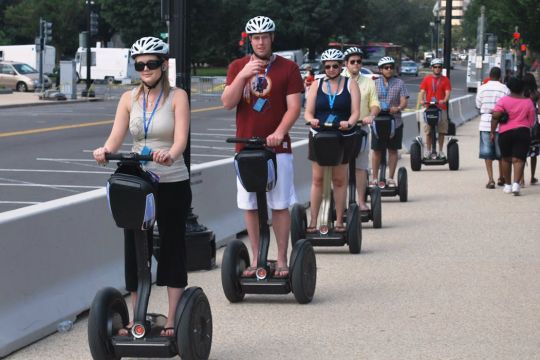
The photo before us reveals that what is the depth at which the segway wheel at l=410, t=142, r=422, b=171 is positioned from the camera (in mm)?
21406

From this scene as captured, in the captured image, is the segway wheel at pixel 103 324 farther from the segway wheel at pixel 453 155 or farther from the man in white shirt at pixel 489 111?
the segway wheel at pixel 453 155

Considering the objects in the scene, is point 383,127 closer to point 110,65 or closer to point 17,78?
point 17,78

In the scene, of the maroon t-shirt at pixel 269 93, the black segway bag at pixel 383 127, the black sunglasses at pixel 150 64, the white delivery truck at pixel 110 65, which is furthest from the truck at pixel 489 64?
the black sunglasses at pixel 150 64

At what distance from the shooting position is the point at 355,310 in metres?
8.74

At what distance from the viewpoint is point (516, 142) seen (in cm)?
1723

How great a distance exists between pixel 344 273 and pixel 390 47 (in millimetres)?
→ 74609

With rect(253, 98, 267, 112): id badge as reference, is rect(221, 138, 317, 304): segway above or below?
below

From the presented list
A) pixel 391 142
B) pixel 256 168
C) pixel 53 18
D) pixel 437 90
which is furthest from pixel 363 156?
pixel 53 18

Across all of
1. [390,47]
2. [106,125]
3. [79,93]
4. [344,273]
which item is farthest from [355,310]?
[390,47]

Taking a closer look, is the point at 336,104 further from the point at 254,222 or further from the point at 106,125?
the point at 106,125

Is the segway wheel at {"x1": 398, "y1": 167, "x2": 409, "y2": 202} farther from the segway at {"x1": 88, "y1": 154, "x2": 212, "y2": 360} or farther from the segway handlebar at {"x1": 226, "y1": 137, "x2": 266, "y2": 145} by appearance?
the segway at {"x1": 88, "y1": 154, "x2": 212, "y2": 360}

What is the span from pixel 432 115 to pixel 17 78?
43.8 meters

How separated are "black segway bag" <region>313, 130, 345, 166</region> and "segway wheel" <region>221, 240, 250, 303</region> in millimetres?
1903

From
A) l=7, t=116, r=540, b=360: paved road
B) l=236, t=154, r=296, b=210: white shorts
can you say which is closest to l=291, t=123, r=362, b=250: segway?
l=7, t=116, r=540, b=360: paved road
